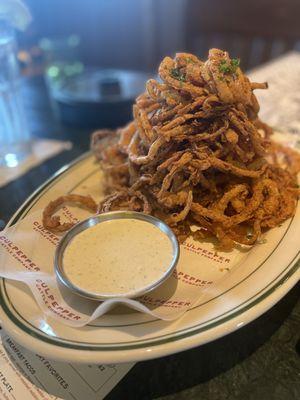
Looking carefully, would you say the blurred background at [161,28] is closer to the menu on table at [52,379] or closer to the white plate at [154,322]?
the white plate at [154,322]

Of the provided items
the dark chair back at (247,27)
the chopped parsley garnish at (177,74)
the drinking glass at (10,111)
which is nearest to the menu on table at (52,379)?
the chopped parsley garnish at (177,74)

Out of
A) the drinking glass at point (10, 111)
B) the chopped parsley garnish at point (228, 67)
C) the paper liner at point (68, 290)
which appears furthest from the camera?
the drinking glass at point (10, 111)

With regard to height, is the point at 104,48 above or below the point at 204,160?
below

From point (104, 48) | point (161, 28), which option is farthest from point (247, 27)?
point (104, 48)

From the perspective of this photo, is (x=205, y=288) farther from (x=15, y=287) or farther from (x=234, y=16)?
(x=234, y=16)

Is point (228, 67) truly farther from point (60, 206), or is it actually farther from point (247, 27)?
point (247, 27)

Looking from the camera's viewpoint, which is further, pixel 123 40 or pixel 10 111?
pixel 123 40
